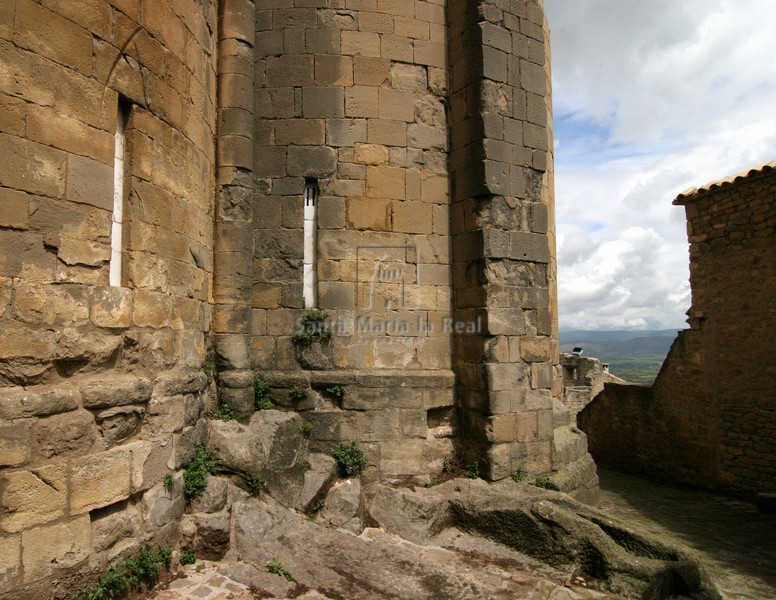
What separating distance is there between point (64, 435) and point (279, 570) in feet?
6.06

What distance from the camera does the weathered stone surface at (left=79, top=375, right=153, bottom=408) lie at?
342 centimetres

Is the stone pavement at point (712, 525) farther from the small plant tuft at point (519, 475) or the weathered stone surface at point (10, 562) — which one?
the weathered stone surface at point (10, 562)

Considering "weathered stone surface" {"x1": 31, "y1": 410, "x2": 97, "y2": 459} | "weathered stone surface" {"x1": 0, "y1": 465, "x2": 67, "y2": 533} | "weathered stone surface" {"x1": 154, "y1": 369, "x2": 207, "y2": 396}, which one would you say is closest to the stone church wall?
"weathered stone surface" {"x1": 154, "y1": 369, "x2": 207, "y2": 396}

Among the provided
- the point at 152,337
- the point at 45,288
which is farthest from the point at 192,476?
the point at 45,288

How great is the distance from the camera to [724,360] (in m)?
10.9

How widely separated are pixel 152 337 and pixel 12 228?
4.16 feet

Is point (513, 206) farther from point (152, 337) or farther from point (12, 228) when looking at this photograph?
point (12, 228)

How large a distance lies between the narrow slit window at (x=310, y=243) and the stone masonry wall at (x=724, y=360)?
902 cm

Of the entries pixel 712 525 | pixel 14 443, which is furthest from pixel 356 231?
pixel 712 525

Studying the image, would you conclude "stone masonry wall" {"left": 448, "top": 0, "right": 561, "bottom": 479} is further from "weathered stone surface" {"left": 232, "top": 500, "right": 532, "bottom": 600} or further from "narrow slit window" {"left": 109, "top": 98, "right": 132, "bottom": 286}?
"narrow slit window" {"left": 109, "top": 98, "right": 132, "bottom": 286}

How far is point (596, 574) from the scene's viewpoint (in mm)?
4594

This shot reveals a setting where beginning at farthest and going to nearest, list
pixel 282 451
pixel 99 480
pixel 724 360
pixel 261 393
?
pixel 724 360
pixel 261 393
pixel 282 451
pixel 99 480

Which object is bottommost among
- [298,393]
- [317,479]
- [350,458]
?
[317,479]

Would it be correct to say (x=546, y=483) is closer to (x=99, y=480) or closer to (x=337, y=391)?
(x=337, y=391)
